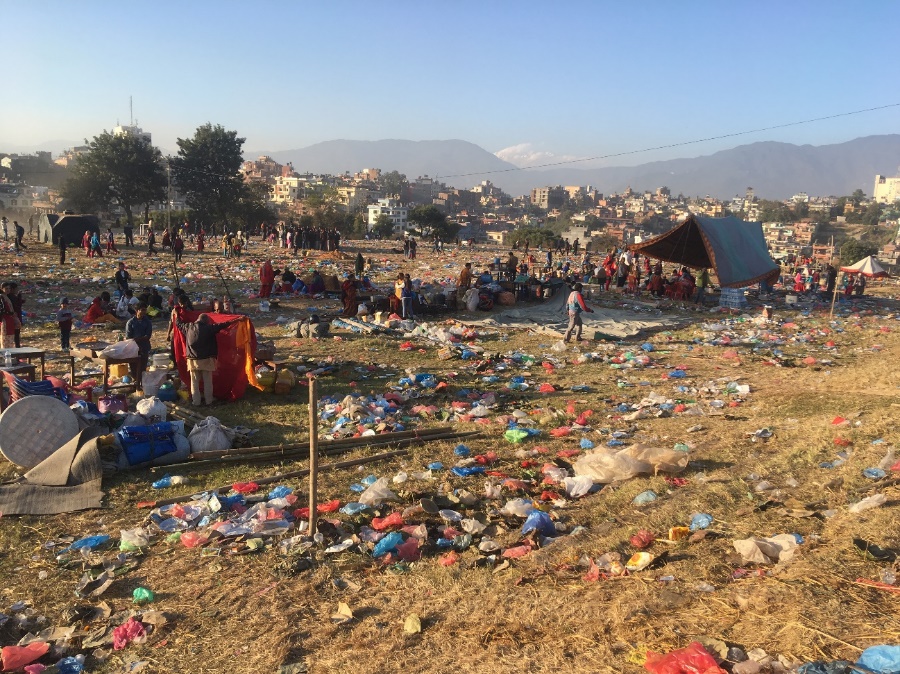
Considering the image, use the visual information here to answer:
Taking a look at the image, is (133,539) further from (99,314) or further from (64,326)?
(99,314)

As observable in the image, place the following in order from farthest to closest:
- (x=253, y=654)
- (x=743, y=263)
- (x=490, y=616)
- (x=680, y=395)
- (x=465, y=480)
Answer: (x=743, y=263), (x=680, y=395), (x=465, y=480), (x=490, y=616), (x=253, y=654)

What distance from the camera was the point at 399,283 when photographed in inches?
545

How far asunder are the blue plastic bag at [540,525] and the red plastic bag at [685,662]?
63.4 inches

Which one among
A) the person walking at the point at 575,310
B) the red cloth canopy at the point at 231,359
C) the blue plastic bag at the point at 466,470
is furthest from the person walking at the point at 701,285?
the blue plastic bag at the point at 466,470

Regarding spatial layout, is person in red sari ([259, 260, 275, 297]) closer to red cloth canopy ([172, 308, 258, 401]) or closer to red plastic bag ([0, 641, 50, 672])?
red cloth canopy ([172, 308, 258, 401])

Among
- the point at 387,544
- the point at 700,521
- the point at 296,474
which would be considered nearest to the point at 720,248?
the point at 700,521

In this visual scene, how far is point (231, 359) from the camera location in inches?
324

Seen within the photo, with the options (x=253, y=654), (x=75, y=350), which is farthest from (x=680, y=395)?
(x=75, y=350)

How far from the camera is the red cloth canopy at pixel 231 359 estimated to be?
26.9ft

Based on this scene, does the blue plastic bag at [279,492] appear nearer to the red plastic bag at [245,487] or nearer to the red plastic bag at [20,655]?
the red plastic bag at [245,487]

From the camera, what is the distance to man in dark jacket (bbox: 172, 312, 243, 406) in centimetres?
777

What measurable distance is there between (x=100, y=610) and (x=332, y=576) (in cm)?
140

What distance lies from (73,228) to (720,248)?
24185mm

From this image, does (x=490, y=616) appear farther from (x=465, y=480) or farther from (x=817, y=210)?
(x=817, y=210)
